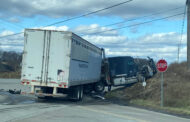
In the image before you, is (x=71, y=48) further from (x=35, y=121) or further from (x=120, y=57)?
(x=120, y=57)

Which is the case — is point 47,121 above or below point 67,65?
below

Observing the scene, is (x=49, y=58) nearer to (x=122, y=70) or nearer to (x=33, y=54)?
(x=33, y=54)

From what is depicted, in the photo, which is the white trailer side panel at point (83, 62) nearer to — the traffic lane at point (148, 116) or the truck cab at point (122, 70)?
the truck cab at point (122, 70)

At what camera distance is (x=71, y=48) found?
1512 cm

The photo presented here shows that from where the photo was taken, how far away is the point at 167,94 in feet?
63.8

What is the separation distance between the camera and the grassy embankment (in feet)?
56.2

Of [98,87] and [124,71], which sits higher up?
[124,71]

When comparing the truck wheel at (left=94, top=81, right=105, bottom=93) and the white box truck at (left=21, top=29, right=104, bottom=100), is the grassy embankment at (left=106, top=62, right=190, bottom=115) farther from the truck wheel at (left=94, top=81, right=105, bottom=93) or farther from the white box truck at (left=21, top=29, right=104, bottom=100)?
the white box truck at (left=21, top=29, right=104, bottom=100)

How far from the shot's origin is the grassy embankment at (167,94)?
17.1 m

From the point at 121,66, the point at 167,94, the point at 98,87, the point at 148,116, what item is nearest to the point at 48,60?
the point at 148,116

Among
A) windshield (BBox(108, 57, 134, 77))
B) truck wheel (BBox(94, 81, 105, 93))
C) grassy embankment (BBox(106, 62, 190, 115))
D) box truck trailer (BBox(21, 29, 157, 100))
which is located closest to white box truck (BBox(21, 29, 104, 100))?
box truck trailer (BBox(21, 29, 157, 100))

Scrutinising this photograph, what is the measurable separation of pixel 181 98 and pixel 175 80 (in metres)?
4.73

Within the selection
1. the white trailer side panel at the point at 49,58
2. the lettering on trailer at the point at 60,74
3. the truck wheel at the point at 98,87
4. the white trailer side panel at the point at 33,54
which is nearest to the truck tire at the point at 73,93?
the white trailer side panel at the point at 49,58

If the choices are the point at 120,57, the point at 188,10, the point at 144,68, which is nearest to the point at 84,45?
the point at 120,57
